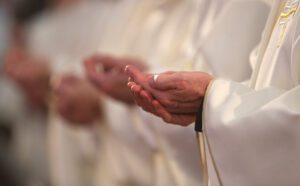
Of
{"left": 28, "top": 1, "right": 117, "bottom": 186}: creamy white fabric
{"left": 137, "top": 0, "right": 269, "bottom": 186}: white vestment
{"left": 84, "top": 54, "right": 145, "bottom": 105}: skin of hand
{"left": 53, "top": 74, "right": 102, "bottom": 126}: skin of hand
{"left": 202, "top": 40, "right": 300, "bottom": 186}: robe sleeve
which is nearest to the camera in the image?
{"left": 202, "top": 40, "right": 300, "bottom": 186}: robe sleeve

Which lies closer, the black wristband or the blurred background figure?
the black wristband

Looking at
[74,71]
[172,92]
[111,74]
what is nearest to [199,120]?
[172,92]

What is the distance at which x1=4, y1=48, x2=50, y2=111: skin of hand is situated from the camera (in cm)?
200

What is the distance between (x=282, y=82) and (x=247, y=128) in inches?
3.8

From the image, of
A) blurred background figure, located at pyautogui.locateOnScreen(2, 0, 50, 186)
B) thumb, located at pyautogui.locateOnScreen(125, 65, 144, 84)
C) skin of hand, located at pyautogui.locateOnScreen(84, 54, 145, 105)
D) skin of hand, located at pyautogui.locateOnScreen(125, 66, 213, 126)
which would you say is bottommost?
blurred background figure, located at pyautogui.locateOnScreen(2, 0, 50, 186)

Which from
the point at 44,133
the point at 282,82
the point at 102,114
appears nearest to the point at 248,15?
the point at 282,82

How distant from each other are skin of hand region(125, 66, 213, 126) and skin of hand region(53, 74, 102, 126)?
0.75 meters

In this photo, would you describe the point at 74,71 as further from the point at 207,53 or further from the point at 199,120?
the point at 199,120

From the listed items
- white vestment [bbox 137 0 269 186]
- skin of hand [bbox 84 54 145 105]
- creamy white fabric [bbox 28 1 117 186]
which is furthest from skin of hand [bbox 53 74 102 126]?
white vestment [bbox 137 0 269 186]

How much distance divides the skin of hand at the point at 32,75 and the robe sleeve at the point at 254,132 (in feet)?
3.92

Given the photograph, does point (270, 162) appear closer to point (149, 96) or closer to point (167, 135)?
point (149, 96)

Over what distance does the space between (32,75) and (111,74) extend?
74 cm

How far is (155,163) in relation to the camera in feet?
4.25

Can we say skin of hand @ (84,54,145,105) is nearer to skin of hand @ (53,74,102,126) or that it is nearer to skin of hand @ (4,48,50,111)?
skin of hand @ (53,74,102,126)
